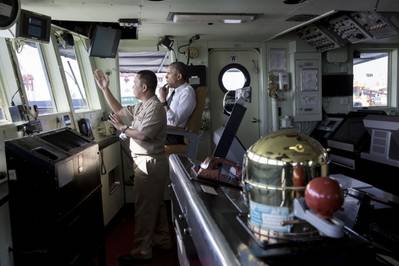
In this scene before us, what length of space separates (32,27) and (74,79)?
198 centimetres

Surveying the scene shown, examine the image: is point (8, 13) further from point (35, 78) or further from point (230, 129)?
point (230, 129)

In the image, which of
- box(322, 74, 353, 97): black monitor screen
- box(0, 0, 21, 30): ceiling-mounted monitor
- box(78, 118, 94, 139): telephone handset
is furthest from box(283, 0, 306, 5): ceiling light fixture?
box(322, 74, 353, 97): black monitor screen

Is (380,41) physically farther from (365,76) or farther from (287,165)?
(287,165)

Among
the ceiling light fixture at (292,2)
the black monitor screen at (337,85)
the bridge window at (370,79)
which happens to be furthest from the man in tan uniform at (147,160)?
the bridge window at (370,79)

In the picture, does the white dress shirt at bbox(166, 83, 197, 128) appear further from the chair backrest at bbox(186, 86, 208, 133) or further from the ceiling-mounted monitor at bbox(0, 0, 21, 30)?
the ceiling-mounted monitor at bbox(0, 0, 21, 30)

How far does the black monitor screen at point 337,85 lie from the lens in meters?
5.88

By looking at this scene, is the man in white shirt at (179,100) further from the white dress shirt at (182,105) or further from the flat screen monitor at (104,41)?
the flat screen monitor at (104,41)

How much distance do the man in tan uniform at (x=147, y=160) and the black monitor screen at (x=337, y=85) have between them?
3.51m

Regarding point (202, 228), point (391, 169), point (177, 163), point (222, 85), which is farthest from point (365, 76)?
point (202, 228)

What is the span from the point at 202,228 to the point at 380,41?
19.6 feet

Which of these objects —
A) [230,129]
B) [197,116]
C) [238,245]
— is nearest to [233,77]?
[197,116]

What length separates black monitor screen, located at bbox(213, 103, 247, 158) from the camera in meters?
1.44

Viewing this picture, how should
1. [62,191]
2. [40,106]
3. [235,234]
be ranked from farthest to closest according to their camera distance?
[40,106], [62,191], [235,234]

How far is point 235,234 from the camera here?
2.96 ft
